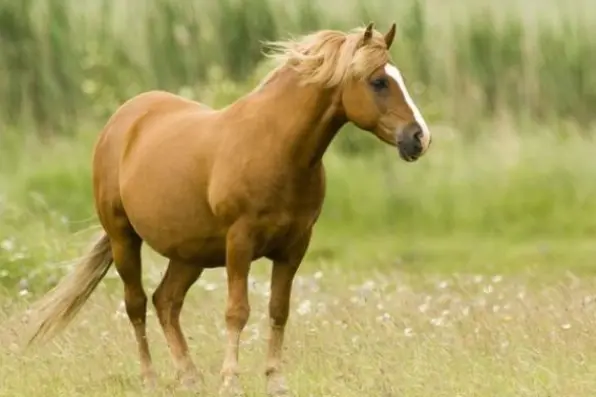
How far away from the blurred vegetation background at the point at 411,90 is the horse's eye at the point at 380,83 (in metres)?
6.87

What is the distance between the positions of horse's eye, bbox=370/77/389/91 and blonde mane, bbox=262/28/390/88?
52 mm

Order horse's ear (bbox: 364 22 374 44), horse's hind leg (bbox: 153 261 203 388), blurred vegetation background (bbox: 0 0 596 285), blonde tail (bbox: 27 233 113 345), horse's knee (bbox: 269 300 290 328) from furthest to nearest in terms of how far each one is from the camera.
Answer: blurred vegetation background (bbox: 0 0 596 285) → blonde tail (bbox: 27 233 113 345) → horse's hind leg (bbox: 153 261 203 388) → horse's knee (bbox: 269 300 290 328) → horse's ear (bbox: 364 22 374 44)

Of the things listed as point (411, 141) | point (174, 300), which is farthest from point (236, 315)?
point (411, 141)

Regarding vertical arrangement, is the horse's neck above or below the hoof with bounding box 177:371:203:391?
above

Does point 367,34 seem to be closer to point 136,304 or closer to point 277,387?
point 277,387

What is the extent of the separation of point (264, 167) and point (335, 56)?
60cm

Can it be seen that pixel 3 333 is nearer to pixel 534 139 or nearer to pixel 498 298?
pixel 498 298

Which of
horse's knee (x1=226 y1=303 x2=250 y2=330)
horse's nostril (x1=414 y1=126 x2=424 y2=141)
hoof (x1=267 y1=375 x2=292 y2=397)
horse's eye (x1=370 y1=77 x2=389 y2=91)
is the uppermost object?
horse's eye (x1=370 y1=77 x2=389 y2=91)

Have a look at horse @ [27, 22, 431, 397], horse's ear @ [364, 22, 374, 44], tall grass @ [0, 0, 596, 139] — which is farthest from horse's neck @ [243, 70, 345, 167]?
tall grass @ [0, 0, 596, 139]

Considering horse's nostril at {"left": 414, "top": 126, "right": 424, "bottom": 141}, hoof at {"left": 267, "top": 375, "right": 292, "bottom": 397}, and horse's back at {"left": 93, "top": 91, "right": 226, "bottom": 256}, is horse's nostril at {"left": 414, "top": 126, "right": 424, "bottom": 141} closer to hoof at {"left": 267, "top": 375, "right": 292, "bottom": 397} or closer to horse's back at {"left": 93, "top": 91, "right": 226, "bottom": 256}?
horse's back at {"left": 93, "top": 91, "right": 226, "bottom": 256}

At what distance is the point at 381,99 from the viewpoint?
7160 mm

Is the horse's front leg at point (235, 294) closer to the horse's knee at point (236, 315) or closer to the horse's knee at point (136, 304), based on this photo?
the horse's knee at point (236, 315)

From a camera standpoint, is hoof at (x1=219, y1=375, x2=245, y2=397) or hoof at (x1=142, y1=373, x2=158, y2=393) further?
hoof at (x1=142, y1=373, x2=158, y2=393)

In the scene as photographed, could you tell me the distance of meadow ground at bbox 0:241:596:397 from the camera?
7.54 m
